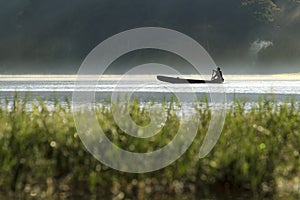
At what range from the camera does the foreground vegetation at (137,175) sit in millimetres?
15172

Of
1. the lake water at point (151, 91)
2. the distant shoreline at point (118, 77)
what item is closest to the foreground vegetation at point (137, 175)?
the lake water at point (151, 91)

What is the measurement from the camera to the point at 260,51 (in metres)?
199

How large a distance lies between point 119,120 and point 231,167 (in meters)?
2.74

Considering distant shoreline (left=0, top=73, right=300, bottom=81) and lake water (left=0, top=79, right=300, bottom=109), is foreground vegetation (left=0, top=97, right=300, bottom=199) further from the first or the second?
distant shoreline (left=0, top=73, right=300, bottom=81)

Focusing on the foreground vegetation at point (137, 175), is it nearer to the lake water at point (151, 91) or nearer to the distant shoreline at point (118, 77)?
the lake water at point (151, 91)

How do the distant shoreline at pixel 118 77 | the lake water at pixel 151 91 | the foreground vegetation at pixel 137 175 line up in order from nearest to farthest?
the foreground vegetation at pixel 137 175
the lake water at pixel 151 91
the distant shoreline at pixel 118 77

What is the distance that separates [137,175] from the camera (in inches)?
600

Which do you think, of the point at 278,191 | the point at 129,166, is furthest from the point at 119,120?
the point at 278,191

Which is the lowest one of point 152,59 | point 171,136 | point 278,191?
point 278,191

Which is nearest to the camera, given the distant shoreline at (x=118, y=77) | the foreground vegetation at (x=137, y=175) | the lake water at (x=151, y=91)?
the foreground vegetation at (x=137, y=175)

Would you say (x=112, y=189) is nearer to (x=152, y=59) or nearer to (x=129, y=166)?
(x=129, y=166)

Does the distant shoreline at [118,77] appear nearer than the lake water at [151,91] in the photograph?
No

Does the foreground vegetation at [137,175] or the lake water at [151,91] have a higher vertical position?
the lake water at [151,91]

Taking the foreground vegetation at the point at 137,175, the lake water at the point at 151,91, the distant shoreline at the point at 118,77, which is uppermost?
the distant shoreline at the point at 118,77
